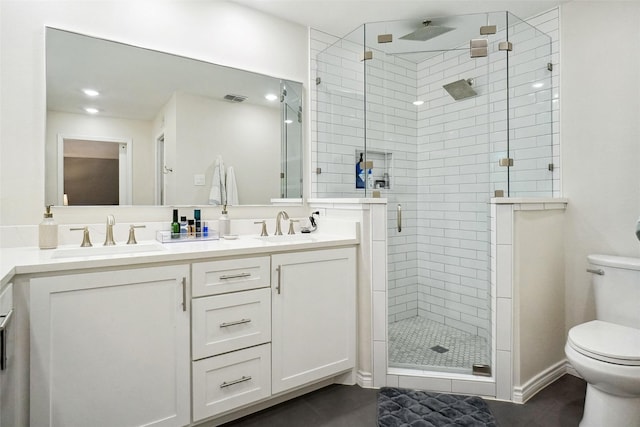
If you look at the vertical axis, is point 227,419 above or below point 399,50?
below

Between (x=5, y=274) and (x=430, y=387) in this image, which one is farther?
(x=430, y=387)

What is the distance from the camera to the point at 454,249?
2.69 meters

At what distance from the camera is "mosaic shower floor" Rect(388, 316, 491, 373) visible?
6.97 ft

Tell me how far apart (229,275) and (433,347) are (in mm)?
1568

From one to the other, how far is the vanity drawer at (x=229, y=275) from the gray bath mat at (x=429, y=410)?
95 cm

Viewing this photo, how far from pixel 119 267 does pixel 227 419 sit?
96 centimetres

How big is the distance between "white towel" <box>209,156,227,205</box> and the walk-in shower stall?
732mm

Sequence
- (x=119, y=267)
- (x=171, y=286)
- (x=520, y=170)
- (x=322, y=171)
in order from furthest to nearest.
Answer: (x=322, y=171) → (x=520, y=170) → (x=171, y=286) → (x=119, y=267)

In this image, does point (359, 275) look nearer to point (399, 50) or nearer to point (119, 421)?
point (119, 421)

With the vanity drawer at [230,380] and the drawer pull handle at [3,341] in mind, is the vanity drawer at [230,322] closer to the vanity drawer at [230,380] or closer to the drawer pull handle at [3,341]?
the vanity drawer at [230,380]

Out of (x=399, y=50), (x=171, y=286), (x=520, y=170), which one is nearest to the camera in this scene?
(x=171, y=286)

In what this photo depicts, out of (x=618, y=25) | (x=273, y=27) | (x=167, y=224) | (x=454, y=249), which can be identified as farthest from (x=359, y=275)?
(x=618, y=25)

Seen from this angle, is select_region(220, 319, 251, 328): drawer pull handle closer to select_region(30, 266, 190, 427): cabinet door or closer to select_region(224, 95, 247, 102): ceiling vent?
select_region(30, 266, 190, 427): cabinet door

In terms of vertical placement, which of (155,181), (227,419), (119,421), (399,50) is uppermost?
(399,50)
